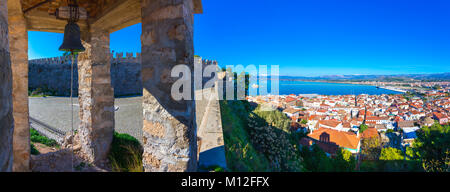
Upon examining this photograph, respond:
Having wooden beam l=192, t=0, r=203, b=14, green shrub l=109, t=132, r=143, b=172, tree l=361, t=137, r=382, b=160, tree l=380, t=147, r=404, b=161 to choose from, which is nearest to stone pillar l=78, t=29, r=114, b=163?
green shrub l=109, t=132, r=143, b=172

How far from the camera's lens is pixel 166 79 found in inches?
85.8

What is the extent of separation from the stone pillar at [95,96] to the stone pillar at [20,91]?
2.72 ft

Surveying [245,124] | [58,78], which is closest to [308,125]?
[245,124]

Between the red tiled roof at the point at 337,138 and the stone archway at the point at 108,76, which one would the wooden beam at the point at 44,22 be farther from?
the red tiled roof at the point at 337,138

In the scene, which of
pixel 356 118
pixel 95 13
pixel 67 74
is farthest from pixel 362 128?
pixel 67 74

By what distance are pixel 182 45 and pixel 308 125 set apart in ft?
115

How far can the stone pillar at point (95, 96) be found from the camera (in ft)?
13.2

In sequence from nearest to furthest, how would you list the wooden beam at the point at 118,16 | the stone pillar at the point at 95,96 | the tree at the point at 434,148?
the wooden beam at the point at 118,16, the stone pillar at the point at 95,96, the tree at the point at 434,148

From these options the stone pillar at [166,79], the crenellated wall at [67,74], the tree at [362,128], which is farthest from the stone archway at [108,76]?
the tree at [362,128]

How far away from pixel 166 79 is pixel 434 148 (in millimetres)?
23164

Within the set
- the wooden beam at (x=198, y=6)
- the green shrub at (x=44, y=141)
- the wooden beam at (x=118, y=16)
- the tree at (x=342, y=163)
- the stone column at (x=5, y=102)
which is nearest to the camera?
the stone column at (x=5, y=102)

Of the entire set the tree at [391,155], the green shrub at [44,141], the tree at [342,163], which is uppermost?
the green shrub at [44,141]

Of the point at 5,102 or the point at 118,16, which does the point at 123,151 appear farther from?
the point at 5,102
